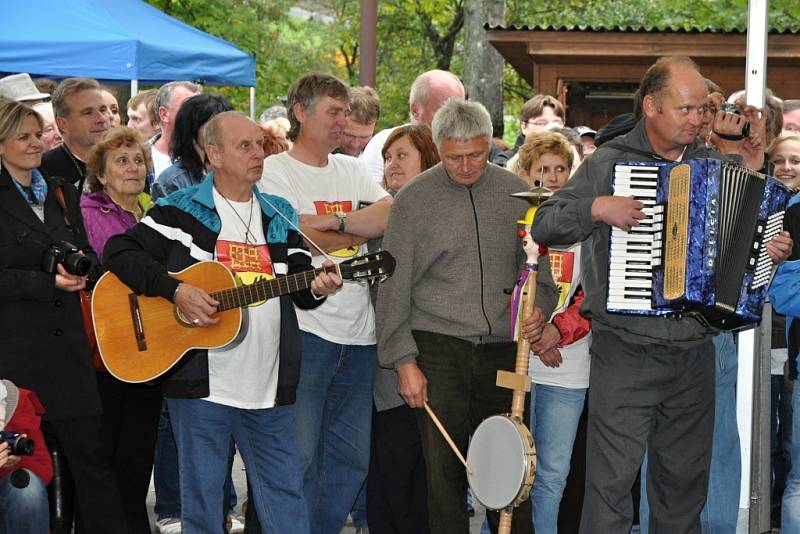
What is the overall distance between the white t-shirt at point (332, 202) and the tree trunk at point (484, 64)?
15142 mm

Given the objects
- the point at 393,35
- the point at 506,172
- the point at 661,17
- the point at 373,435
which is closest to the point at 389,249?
the point at 506,172

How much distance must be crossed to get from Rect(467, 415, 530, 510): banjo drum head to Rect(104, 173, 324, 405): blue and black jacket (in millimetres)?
903

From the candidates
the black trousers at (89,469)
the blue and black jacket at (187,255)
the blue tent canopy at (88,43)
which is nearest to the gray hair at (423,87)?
the blue and black jacket at (187,255)

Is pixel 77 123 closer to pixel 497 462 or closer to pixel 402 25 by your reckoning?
pixel 497 462

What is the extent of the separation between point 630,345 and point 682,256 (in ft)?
1.87

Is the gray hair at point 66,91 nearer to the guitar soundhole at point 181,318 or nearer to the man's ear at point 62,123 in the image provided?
the man's ear at point 62,123

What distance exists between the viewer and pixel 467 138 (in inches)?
234

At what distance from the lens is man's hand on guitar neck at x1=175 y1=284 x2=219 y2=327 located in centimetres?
557

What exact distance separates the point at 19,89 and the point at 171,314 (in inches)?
101

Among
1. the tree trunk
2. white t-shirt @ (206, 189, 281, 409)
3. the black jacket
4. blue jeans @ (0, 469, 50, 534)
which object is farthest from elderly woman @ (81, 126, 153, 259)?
the tree trunk

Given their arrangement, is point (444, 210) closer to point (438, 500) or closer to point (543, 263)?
point (543, 263)

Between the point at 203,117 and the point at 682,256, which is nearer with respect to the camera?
the point at 682,256

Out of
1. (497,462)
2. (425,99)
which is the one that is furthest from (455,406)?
(425,99)

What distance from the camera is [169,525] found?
7.33 metres
